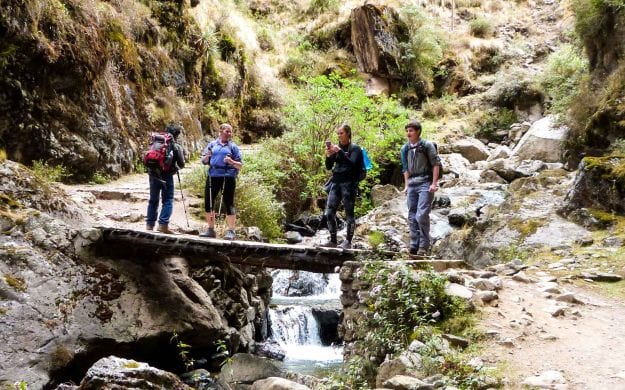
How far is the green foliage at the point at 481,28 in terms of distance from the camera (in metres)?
30.3

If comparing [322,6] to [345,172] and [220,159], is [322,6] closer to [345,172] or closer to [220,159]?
[220,159]

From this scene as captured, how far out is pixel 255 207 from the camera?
43.1 ft

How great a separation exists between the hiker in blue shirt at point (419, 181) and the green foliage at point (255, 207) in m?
6.45

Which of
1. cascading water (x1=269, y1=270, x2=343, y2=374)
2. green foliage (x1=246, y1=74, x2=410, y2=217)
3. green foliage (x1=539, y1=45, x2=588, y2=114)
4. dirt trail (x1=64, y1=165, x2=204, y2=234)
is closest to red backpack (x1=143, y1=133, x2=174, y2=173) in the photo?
dirt trail (x1=64, y1=165, x2=204, y2=234)

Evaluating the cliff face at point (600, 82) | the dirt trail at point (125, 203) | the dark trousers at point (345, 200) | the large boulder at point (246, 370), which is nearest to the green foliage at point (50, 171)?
the dirt trail at point (125, 203)


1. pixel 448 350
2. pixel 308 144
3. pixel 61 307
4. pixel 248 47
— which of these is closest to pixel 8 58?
pixel 61 307

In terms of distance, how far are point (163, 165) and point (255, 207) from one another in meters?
5.18

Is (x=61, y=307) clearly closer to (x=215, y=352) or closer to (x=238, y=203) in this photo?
(x=215, y=352)

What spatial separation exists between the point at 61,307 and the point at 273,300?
6260 mm

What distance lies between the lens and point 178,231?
1034 centimetres

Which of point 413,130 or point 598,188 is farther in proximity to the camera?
point 598,188

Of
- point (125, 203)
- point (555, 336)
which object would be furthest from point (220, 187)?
point (555, 336)

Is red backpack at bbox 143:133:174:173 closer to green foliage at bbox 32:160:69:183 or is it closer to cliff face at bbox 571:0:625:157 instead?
green foliage at bbox 32:160:69:183

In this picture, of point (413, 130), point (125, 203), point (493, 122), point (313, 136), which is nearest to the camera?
point (413, 130)
